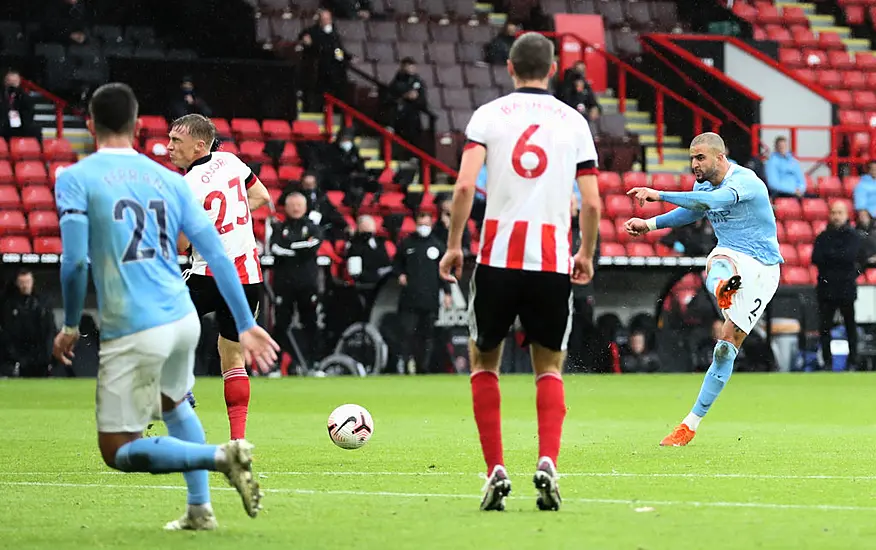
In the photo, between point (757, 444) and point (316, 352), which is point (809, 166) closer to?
point (316, 352)

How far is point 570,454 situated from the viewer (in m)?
10.6

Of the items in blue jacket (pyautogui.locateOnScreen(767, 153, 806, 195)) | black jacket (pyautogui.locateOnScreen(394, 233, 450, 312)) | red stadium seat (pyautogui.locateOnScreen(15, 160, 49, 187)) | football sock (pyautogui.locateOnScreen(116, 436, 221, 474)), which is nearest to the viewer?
football sock (pyautogui.locateOnScreen(116, 436, 221, 474))

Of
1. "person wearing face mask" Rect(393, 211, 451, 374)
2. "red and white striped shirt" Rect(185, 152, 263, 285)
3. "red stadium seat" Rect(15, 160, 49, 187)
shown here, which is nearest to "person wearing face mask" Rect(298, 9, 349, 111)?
"person wearing face mask" Rect(393, 211, 451, 374)

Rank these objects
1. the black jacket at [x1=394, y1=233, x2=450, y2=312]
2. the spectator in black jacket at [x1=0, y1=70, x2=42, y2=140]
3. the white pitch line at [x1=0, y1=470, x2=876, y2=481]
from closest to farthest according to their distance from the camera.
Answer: the white pitch line at [x1=0, y1=470, x2=876, y2=481], the black jacket at [x1=394, y1=233, x2=450, y2=312], the spectator in black jacket at [x1=0, y1=70, x2=42, y2=140]

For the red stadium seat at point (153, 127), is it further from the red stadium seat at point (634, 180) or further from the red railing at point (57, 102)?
the red stadium seat at point (634, 180)

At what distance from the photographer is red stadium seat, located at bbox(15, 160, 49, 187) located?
22.6m

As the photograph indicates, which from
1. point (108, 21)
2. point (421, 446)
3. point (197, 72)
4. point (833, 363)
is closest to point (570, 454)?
point (421, 446)

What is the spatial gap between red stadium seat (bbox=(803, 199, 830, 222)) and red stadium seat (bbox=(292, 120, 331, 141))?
26.6 feet

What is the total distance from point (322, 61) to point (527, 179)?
19.4 meters

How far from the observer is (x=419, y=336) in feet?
72.7

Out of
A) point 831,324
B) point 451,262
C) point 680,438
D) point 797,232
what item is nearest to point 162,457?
point 451,262

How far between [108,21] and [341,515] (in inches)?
847

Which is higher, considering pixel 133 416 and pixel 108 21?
pixel 108 21

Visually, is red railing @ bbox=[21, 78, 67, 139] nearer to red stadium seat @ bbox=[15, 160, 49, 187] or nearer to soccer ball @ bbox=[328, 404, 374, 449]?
red stadium seat @ bbox=[15, 160, 49, 187]
